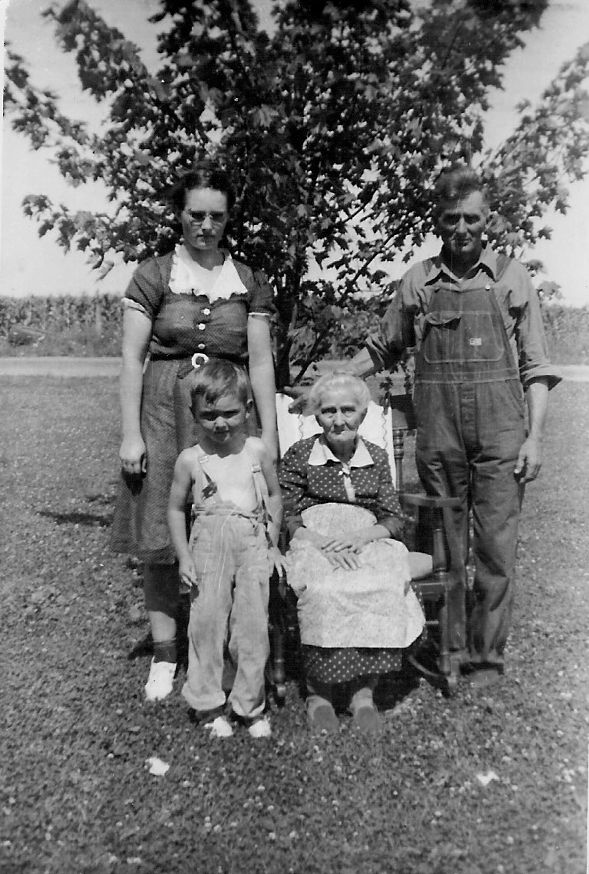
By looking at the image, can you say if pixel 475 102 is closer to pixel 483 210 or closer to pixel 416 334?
pixel 483 210

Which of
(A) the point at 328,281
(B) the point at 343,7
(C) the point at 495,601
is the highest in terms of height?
(B) the point at 343,7

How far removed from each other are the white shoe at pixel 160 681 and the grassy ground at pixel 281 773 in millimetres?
59

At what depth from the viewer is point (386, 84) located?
3.69 metres

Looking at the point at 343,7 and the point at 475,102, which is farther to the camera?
the point at 475,102

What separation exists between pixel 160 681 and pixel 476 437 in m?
1.80

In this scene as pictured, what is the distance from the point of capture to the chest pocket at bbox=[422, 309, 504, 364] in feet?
11.7

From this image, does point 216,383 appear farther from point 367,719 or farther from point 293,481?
point 367,719

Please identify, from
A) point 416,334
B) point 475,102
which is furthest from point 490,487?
point 475,102

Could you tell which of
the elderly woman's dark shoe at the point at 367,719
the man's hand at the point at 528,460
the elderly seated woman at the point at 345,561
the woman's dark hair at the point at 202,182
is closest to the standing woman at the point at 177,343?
the woman's dark hair at the point at 202,182

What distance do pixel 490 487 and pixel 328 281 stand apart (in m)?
1.40

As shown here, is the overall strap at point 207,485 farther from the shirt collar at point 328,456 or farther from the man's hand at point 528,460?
the man's hand at point 528,460

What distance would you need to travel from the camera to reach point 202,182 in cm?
336

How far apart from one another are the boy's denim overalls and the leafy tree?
127cm

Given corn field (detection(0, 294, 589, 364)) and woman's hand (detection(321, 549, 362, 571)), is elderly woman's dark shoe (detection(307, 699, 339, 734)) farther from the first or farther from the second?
corn field (detection(0, 294, 589, 364))
